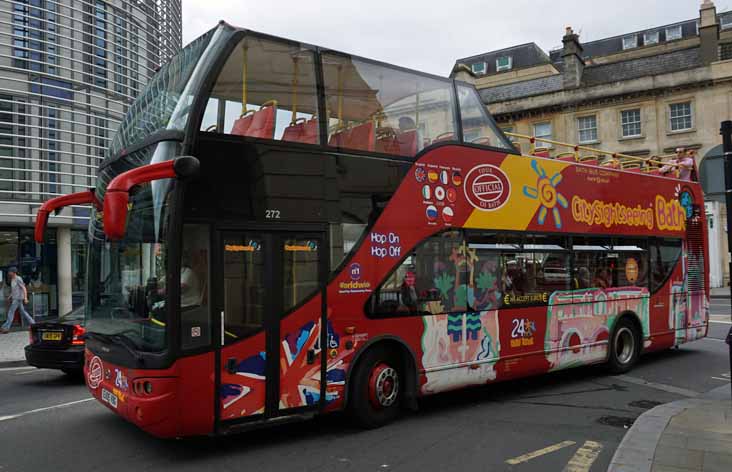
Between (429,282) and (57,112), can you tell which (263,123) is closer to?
(429,282)

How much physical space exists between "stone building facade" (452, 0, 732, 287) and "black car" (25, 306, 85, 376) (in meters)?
31.9

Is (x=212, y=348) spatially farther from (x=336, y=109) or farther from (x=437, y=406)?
(x=437, y=406)

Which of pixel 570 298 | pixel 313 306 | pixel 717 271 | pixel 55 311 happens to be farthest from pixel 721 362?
pixel 717 271

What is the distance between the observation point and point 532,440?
20.5 ft

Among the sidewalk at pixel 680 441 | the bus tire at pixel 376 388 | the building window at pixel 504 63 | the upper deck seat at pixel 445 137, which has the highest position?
the building window at pixel 504 63

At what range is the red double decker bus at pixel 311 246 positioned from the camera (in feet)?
17.6

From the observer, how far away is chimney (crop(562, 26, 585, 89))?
122 feet

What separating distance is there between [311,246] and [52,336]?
5399 millimetres

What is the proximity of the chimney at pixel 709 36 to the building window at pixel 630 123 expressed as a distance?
4.40 m

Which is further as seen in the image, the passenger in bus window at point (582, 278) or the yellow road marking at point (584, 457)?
the passenger in bus window at point (582, 278)

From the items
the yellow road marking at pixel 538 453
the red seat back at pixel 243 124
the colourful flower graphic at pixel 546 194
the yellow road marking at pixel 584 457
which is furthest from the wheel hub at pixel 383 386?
the colourful flower graphic at pixel 546 194

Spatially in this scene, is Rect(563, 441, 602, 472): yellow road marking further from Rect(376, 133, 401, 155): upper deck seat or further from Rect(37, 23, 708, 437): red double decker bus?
Rect(376, 133, 401, 155): upper deck seat

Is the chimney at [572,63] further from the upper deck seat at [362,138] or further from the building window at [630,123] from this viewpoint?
the upper deck seat at [362,138]

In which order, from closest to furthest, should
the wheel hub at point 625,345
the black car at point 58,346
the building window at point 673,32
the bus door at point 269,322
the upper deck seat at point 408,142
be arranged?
the bus door at point 269,322, the upper deck seat at point 408,142, the black car at point 58,346, the wheel hub at point 625,345, the building window at point 673,32
